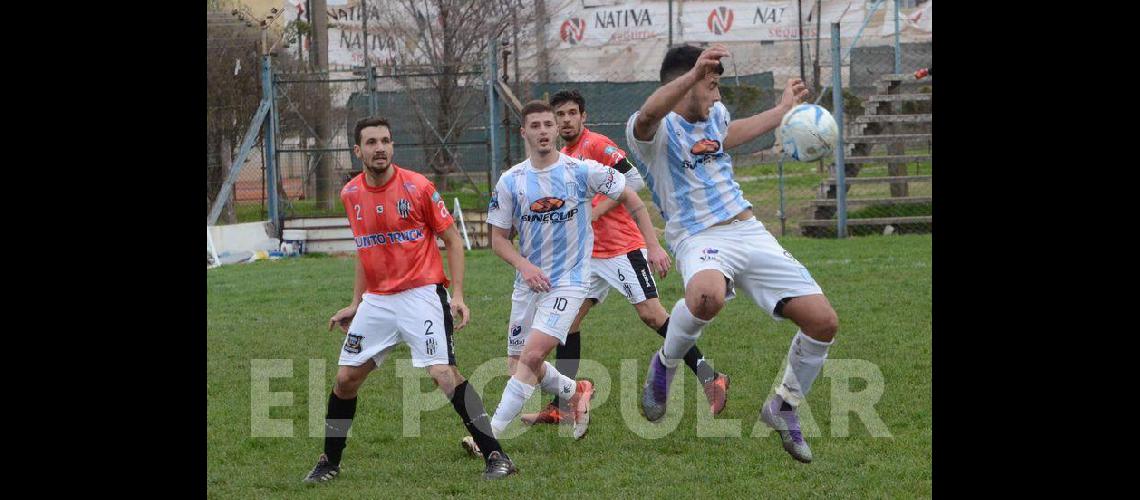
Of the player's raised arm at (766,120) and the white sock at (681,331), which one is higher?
the player's raised arm at (766,120)

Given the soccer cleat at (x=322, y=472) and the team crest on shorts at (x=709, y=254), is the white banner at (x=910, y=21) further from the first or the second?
the soccer cleat at (x=322, y=472)

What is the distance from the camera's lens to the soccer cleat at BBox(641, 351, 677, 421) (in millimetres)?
6785

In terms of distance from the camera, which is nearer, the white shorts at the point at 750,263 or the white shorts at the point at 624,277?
the white shorts at the point at 750,263

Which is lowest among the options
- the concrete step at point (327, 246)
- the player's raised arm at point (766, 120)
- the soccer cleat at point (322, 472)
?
the soccer cleat at point (322, 472)

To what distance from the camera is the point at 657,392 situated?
6.79 m

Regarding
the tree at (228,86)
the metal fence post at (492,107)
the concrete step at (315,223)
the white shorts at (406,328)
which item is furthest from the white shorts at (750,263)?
the tree at (228,86)

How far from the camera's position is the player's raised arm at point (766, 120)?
620cm

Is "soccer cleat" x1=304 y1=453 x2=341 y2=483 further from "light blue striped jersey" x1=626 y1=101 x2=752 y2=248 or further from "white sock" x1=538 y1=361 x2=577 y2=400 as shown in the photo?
"light blue striped jersey" x1=626 y1=101 x2=752 y2=248

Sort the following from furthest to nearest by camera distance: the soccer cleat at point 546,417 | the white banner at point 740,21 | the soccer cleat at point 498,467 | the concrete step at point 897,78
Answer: the white banner at point 740,21, the concrete step at point 897,78, the soccer cleat at point 546,417, the soccer cleat at point 498,467

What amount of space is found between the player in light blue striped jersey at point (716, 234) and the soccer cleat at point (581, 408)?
65 centimetres

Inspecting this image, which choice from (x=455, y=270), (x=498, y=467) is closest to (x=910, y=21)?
(x=455, y=270)

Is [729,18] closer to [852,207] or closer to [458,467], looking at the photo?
[852,207]

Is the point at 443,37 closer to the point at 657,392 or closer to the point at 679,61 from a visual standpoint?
the point at 657,392
